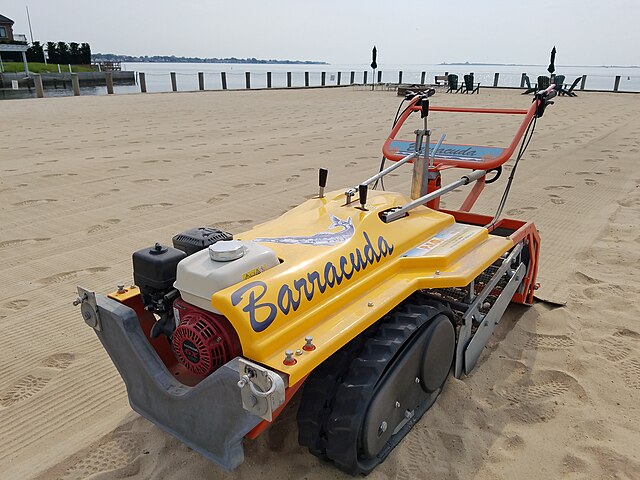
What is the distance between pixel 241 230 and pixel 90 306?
2789 millimetres

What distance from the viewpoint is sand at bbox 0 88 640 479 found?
224 cm

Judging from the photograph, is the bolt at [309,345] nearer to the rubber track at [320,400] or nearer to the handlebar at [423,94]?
the rubber track at [320,400]

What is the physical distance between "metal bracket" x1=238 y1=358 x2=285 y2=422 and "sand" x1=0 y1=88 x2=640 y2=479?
67cm

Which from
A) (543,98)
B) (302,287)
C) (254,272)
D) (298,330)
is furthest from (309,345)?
(543,98)

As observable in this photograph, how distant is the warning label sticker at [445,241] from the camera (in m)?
2.50

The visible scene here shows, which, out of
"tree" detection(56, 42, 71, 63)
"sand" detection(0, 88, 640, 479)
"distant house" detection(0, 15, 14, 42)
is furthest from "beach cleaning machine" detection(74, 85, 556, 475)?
"distant house" detection(0, 15, 14, 42)

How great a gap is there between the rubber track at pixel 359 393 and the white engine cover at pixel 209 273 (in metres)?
0.54

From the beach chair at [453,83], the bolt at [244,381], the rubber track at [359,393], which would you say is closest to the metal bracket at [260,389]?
the bolt at [244,381]

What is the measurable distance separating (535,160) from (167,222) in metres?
6.15

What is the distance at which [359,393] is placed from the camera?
6.47 feet

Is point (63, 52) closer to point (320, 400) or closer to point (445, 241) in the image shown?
point (445, 241)

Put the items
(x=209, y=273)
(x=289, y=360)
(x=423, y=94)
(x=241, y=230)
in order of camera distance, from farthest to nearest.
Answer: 1. (x=241, y=230)
2. (x=423, y=94)
3. (x=209, y=273)
4. (x=289, y=360)

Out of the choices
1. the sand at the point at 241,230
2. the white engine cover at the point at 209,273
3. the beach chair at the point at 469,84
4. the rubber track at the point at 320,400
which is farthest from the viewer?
the beach chair at the point at 469,84

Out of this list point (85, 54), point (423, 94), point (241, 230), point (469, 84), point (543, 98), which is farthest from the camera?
point (85, 54)
